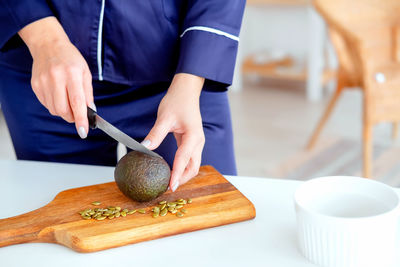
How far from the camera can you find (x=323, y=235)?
64 centimetres

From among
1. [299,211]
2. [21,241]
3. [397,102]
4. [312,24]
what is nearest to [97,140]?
[21,241]

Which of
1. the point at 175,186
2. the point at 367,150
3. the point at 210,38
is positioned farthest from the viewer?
the point at 367,150

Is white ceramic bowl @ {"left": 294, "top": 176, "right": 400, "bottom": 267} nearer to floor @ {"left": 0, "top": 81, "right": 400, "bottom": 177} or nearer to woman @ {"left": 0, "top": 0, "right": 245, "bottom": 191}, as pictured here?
woman @ {"left": 0, "top": 0, "right": 245, "bottom": 191}

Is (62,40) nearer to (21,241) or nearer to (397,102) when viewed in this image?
(21,241)

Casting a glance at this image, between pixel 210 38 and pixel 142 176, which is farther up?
pixel 210 38

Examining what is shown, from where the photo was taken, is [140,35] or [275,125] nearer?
[140,35]

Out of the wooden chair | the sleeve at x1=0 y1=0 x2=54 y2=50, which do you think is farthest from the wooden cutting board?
the wooden chair

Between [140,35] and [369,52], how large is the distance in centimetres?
190

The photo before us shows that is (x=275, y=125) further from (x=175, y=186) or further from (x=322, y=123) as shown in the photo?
(x=175, y=186)

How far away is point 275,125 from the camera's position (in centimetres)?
332

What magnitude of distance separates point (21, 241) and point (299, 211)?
0.40 metres

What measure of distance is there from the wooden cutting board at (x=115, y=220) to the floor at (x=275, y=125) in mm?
1837

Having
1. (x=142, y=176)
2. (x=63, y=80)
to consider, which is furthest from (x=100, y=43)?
(x=142, y=176)

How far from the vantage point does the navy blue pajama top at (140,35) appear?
3.05ft
